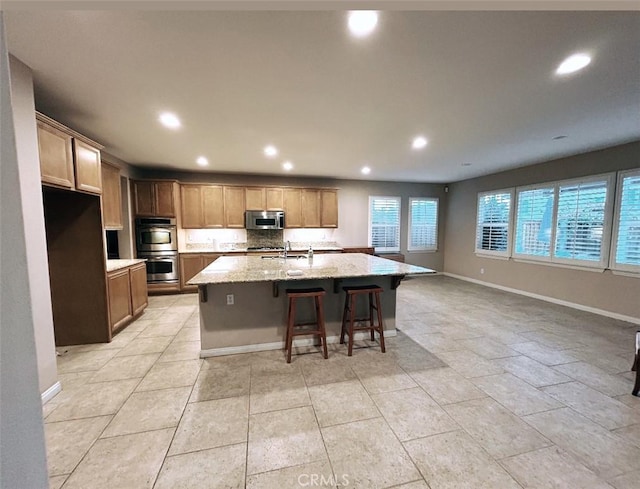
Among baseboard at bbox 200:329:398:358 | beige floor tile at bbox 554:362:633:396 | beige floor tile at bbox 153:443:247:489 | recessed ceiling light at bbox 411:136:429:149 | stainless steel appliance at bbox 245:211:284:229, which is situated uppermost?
recessed ceiling light at bbox 411:136:429:149

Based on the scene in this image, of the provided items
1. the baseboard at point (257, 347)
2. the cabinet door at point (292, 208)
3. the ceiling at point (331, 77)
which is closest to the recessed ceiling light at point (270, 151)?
the ceiling at point (331, 77)

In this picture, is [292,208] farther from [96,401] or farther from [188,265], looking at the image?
[96,401]

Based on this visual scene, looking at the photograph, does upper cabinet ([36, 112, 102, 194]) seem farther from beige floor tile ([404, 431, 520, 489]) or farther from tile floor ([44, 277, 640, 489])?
beige floor tile ([404, 431, 520, 489])

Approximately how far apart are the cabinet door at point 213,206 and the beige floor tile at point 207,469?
4819mm

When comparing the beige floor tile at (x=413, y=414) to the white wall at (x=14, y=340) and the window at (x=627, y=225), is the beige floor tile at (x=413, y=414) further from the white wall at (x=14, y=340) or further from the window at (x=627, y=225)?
the window at (x=627, y=225)

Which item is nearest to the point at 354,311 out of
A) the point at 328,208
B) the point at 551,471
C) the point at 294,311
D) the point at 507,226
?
the point at 294,311

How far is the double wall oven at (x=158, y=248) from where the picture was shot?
5.28m

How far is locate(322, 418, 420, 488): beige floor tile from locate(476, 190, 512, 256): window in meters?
5.48

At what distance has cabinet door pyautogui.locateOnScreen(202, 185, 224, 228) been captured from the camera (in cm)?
577

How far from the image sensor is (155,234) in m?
5.31

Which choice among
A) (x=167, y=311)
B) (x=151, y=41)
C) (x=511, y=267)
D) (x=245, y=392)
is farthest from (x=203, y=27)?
(x=511, y=267)

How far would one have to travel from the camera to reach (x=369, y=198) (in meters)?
7.06

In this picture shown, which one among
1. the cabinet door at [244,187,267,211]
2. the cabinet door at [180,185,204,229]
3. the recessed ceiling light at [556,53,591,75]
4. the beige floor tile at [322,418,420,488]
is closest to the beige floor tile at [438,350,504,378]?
the beige floor tile at [322,418,420,488]

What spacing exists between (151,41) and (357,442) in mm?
2942
